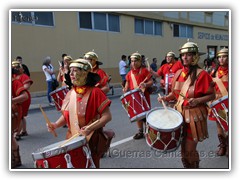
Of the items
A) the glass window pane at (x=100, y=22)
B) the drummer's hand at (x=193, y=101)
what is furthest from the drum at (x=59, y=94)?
the glass window pane at (x=100, y=22)

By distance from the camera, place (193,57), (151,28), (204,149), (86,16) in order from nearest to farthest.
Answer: (193,57), (204,149), (86,16), (151,28)

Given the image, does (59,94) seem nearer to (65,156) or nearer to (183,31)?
(65,156)

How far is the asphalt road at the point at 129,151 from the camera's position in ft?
15.2

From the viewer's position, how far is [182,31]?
1688 centimetres

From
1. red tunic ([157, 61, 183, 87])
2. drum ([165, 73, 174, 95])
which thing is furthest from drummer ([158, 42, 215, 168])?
red tunic ([157, 61, 183, 87])

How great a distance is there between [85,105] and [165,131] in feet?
3.32

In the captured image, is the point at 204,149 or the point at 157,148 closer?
the point at 157,148

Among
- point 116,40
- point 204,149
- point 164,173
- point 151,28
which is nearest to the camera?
point 164,173

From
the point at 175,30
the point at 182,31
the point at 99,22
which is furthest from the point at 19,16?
the point at 182,31
